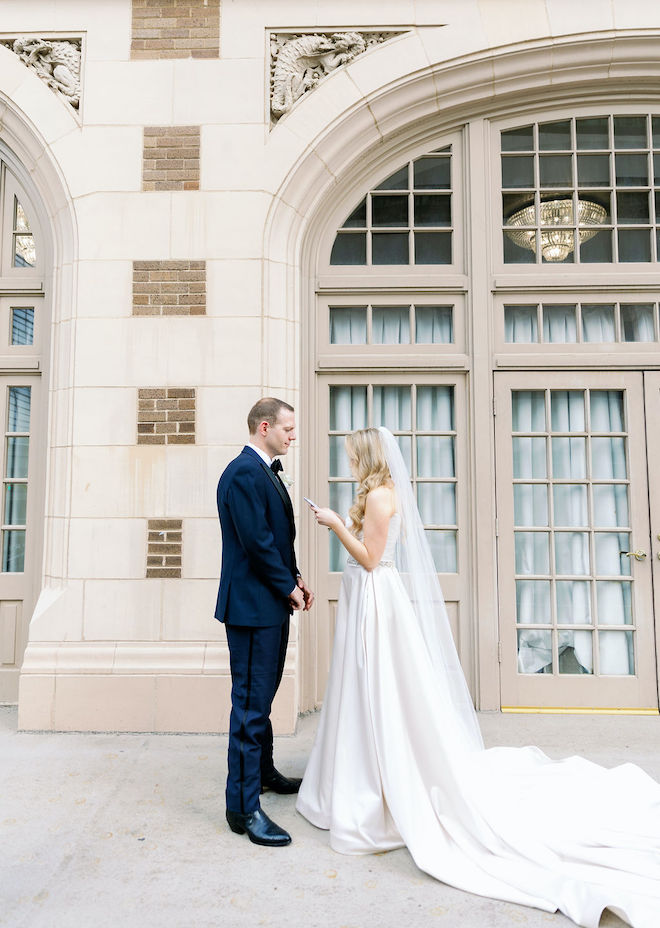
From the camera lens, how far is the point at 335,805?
9.63ft

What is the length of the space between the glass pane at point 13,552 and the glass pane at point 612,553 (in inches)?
178

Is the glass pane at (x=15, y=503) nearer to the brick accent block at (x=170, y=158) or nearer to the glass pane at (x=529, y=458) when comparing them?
the brick accent block at (x=170, y=158)

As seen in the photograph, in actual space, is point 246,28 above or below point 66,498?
above

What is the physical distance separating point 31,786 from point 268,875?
1640 mm

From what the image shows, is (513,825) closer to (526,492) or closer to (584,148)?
(526,492)

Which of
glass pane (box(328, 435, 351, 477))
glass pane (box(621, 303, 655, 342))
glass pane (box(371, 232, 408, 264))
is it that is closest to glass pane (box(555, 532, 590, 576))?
glass pane (box(621, 303, 655, 342))

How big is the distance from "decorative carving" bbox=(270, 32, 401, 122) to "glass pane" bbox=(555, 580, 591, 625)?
4.23 metres

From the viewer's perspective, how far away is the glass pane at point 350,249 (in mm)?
5305

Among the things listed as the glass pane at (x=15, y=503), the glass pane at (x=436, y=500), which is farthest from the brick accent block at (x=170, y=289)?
the glass pane at (x=436, y=500)

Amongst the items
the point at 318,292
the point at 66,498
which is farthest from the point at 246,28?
the point at 66,498

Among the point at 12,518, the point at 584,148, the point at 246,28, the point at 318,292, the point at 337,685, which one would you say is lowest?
the point at 337,685

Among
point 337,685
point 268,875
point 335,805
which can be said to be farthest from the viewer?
point 337,685

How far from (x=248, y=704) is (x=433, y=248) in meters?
3.86

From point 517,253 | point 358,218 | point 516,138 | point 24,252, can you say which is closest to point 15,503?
point 24,252
